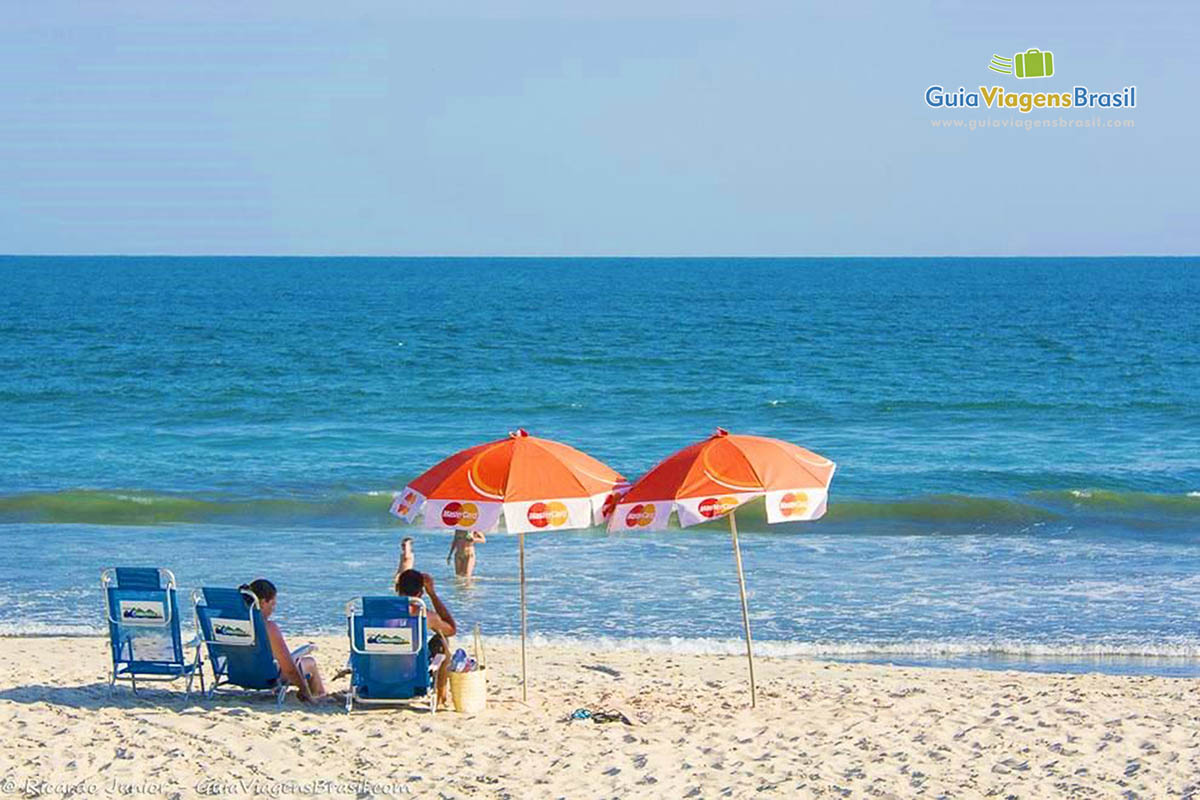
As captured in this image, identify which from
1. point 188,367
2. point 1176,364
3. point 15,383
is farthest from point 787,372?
point 15,383

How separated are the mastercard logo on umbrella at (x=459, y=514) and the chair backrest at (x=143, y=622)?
207 centimetres

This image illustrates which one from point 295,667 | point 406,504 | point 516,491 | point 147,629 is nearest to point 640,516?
point 516,491

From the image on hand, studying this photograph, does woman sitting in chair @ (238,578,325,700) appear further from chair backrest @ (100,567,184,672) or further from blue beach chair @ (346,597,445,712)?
chair backrest @ (100,567,184,672)

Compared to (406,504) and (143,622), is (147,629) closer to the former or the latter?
(143,622)

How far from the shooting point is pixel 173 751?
815cm

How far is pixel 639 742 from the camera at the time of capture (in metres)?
8.55

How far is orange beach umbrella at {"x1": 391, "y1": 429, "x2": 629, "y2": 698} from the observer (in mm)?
8641

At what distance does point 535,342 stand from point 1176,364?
872 inches

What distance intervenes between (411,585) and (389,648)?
17.6 inches

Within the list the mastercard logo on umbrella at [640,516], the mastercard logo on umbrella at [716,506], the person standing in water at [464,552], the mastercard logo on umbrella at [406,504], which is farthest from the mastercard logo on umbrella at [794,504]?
the person standing in water at [464,552]

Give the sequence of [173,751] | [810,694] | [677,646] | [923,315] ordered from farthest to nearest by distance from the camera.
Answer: [923,315], [677,646], [810,694], [173,751]

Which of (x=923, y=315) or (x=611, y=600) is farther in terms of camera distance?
(x=923, y=315)

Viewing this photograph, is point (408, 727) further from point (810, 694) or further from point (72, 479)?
point (72, 479)

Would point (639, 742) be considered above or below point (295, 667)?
below
